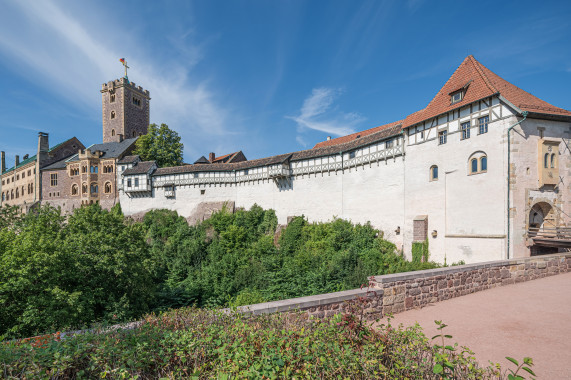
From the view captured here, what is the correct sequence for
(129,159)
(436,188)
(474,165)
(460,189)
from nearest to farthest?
(474,165) < (460,189) < (436,188) < (129,159)

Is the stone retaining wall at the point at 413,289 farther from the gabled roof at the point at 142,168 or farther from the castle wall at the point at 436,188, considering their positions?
the gabled roof at the point at 142,168

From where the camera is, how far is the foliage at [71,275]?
1120 centimetres

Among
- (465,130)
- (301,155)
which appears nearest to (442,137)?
(465,130)

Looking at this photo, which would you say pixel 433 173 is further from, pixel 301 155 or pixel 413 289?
pixel 413 289

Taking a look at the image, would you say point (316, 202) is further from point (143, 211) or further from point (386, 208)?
point (143, 211)

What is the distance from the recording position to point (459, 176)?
18.1 m

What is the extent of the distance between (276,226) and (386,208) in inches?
483

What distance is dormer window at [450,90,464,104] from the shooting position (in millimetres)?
18312

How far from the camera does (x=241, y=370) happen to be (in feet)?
10.6

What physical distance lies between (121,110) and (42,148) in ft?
40.6

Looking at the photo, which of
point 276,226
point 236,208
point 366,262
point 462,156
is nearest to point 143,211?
point 236,208

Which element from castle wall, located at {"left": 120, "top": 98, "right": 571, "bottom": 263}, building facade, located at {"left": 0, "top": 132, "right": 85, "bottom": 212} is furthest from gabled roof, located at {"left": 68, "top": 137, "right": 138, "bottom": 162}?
castle wall, located at {"left": 120, "top": 98, "right": 571, "bottom": 263}

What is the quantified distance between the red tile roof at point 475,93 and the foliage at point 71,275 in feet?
65.5

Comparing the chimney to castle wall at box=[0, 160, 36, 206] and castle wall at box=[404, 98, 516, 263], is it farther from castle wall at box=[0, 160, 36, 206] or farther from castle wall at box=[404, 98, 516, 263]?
castle wall at box=[404, 98, 516, 263]
